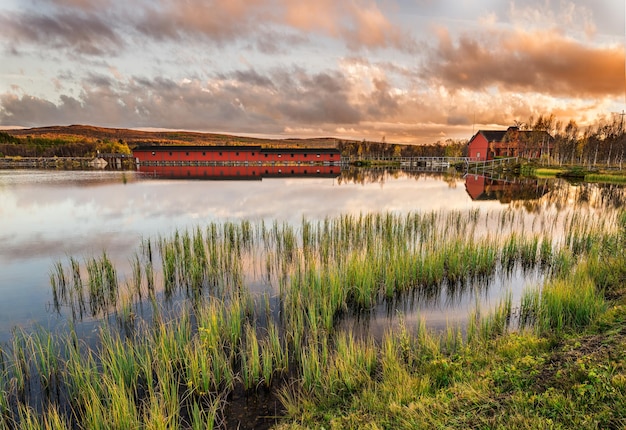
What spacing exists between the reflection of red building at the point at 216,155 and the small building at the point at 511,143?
3746 centimetres

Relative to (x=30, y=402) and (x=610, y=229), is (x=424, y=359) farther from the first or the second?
(x=610, y=229)

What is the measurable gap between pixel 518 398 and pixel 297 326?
3775 mm

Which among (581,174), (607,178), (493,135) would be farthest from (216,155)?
(607,178)

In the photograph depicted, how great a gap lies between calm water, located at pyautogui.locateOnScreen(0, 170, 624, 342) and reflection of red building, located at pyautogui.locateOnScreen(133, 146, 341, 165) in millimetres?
46360

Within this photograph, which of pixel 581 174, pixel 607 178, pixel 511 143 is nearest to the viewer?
pixel 607 178

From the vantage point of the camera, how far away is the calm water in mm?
8578

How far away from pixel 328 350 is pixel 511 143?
82536mm

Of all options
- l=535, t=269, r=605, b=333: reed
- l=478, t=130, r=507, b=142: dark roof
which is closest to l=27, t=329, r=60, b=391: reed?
l=535, t=269, r=605, b=333: reed

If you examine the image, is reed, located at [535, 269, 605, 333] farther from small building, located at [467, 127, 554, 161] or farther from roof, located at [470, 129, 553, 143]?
roof, located at [470, 129, 553, 143]

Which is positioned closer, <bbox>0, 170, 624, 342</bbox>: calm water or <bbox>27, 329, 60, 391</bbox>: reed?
<bbox>27, 329, 60, 391</bbox>: reed

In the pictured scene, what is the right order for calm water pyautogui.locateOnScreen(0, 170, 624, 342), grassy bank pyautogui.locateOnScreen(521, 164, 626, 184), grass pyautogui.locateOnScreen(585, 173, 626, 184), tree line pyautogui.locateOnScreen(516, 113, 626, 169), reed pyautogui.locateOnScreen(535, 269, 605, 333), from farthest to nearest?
tree line pyautogui.locateOnScreen(516, 113, 626, 169)
grassy bank pyautogui.locateOnScreen(521, 164, 626, 184)
grass pyautogui.locateOnScreen(585, 173, 626, 184)
calm water pyautogui.locateOnScreen(0, 170, 624, 342)
reed pyautogui.locateOnScreen(535, 269, 605, 333)

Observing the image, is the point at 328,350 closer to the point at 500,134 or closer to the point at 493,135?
the point at 493,135

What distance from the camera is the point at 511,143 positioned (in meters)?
73.9

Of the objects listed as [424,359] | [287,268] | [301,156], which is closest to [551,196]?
[287,268]
